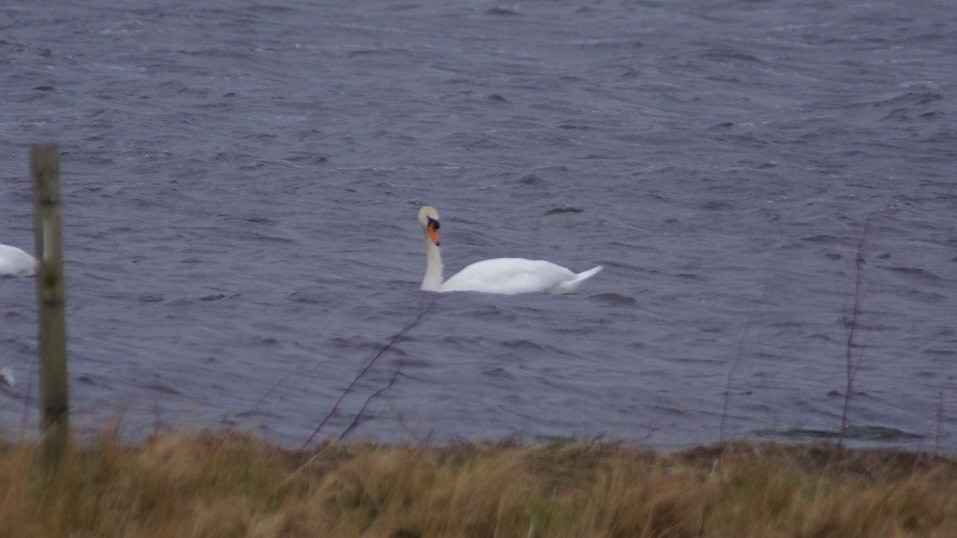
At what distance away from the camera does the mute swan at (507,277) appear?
1142 centimetres

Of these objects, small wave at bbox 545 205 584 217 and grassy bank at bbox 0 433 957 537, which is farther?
small wave at bbox 545 205 584 217

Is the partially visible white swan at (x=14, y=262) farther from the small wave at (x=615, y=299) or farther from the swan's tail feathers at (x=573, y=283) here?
the small wave at (x=615, y=299)

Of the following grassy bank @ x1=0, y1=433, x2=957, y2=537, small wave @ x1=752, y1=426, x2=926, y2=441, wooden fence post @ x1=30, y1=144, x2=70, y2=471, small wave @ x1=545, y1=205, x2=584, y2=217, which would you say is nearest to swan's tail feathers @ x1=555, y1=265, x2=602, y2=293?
small wave @ x1=545, y1=205, x2=584, y2=217

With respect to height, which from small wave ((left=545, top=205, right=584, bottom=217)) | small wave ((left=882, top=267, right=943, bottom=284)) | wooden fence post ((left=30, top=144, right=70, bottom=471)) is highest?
wooden fence post ((left=30, top=144, right=70, bottom=471))

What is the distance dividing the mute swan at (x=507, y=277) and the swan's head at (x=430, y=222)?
188 millimetres

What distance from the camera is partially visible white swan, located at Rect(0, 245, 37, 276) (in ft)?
36.7

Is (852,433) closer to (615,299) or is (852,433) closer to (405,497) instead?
(405,497)

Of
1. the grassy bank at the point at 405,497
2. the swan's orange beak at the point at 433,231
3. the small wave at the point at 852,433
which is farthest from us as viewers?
the swan's orange beak at the point at 433,231

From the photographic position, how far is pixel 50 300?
456cm

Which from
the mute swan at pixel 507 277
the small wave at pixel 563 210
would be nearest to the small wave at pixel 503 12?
the small wave at pixel 563 210

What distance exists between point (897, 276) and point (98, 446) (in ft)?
29.7

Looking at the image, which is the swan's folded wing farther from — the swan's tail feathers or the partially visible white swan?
the partially visible white swan

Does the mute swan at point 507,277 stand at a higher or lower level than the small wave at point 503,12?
lower

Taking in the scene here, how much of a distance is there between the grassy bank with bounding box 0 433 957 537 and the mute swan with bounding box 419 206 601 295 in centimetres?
590
